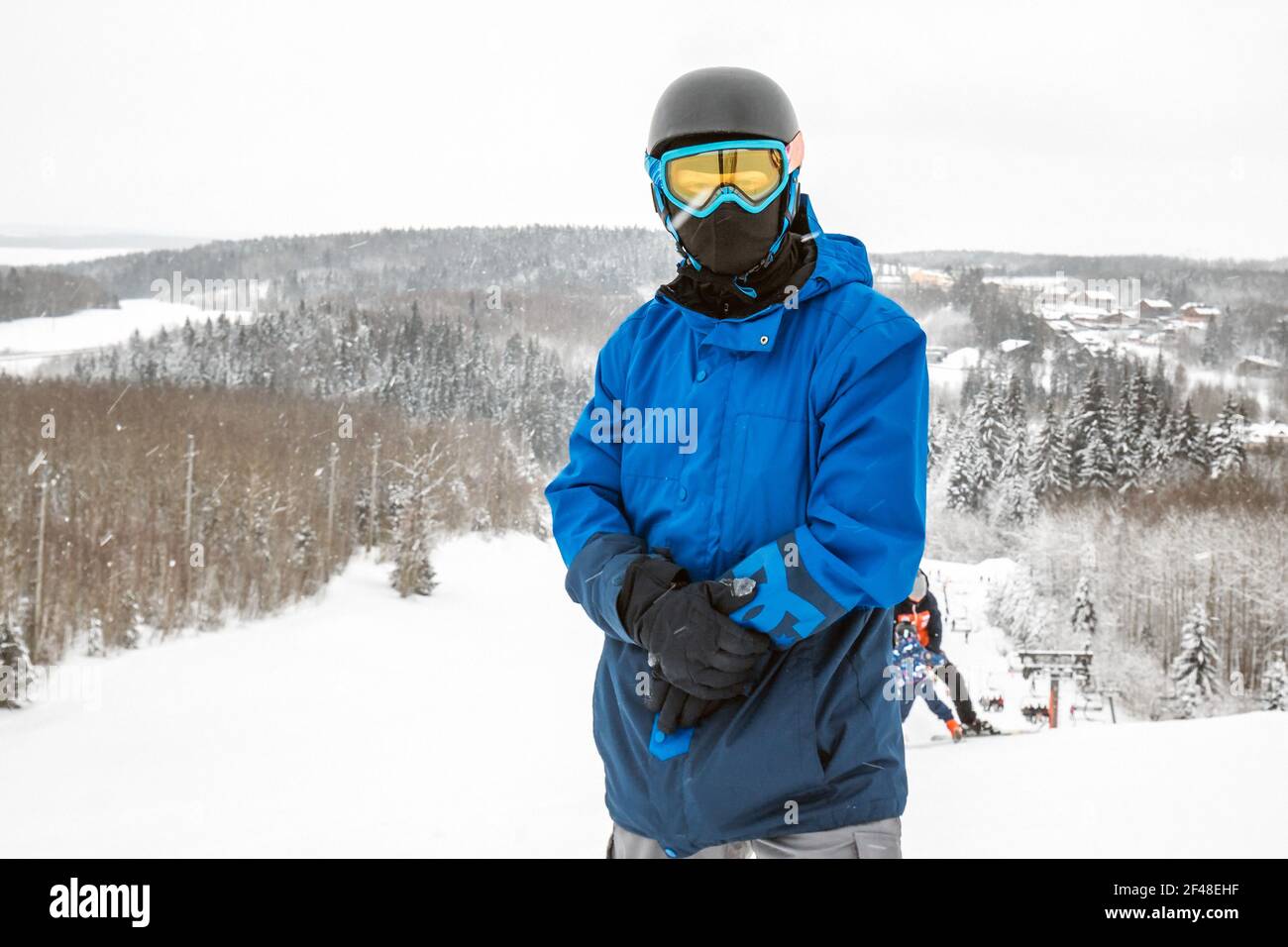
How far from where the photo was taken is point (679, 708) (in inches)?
58.3

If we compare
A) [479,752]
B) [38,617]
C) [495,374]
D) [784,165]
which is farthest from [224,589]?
[495,374]

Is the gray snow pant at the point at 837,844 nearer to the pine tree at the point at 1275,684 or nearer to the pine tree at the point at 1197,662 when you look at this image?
the pine tree at the point at 1275,684

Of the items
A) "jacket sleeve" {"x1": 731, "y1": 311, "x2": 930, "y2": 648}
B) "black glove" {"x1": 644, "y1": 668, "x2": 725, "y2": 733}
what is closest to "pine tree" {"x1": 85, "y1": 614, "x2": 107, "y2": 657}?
"black glove" {"x1": 644, "y1": 668, "x2": 725, "y2": 733}

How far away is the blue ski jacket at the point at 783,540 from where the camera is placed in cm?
138

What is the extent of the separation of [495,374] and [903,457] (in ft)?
177

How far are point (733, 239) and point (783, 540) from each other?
0.57 metres

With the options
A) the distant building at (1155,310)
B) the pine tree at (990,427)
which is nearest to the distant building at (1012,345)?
the pine tree at (990,427)

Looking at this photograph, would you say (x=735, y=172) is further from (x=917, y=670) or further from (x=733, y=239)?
(x=917, y=670)

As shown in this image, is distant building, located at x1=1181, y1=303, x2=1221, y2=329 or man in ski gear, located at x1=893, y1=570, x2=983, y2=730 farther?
distant building, located at x1=1181, y1=303, x2=1221, y2=329

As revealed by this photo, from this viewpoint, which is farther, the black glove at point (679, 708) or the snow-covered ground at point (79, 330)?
the snow-covered ground at point (79, 330)

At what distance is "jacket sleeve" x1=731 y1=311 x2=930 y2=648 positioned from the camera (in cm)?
137

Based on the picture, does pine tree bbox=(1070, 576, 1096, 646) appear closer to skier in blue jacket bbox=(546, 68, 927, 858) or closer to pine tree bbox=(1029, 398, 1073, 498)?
pine tree bbox=(1029, 398, 1073, 498)

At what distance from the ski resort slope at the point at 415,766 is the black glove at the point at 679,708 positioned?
2615 millimetres

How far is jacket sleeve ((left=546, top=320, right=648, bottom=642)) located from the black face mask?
0.72ft
